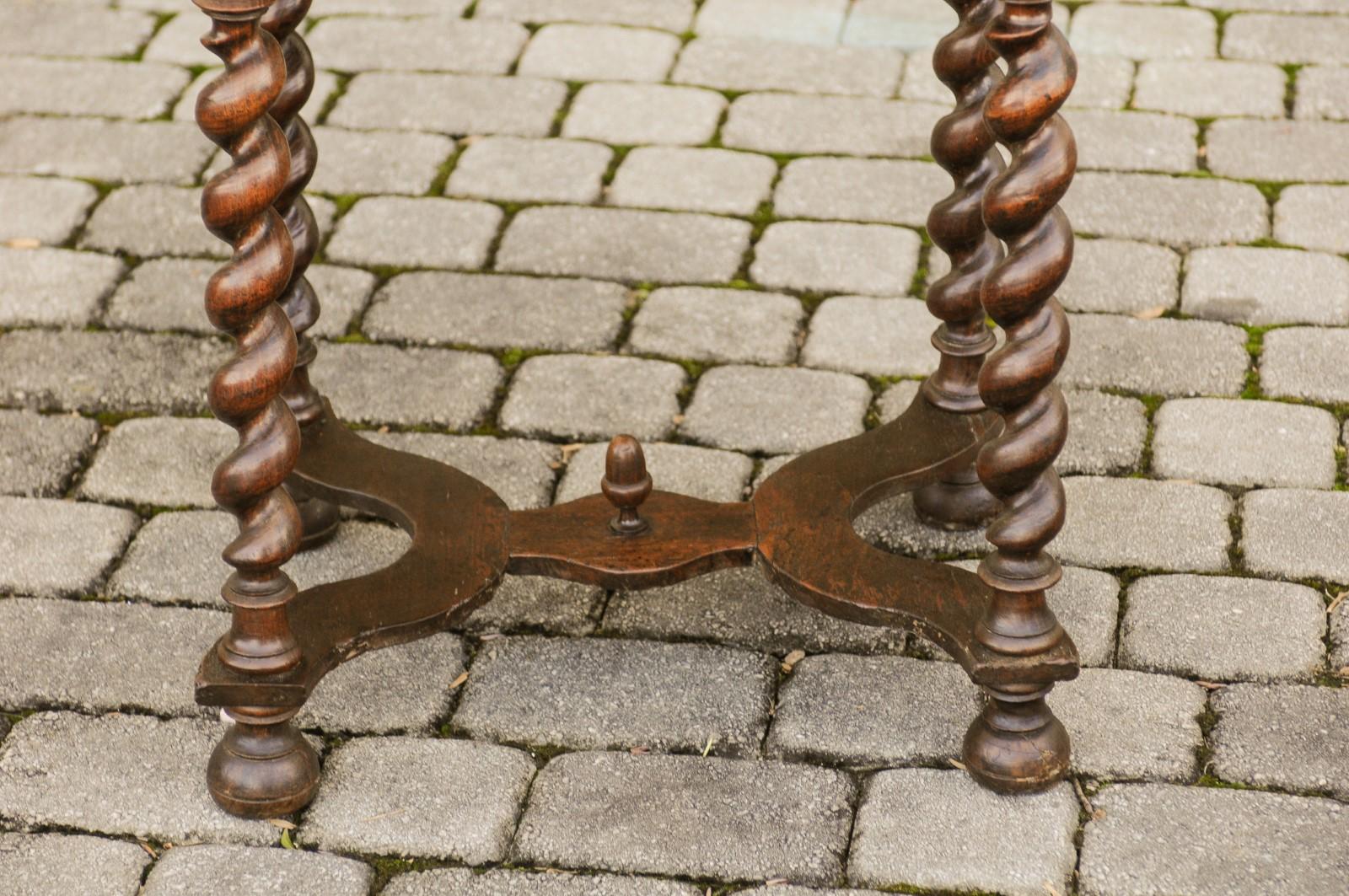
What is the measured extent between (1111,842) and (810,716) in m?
0.49

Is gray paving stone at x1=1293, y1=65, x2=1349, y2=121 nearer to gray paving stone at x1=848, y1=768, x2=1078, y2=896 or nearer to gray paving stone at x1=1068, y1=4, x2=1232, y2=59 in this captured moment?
gray paving stone at x1=1068, y1=4, x2=1232, y2=59

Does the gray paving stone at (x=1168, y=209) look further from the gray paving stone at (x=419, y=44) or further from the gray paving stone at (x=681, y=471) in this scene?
the gray paving stone at (x=419, y=44)

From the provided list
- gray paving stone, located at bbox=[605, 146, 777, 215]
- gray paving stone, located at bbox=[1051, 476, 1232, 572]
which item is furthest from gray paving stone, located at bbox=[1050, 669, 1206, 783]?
gray paving stone, located at bbox=[605, 146, 777, 215]

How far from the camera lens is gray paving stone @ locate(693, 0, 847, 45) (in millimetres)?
4867

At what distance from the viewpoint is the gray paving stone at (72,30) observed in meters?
4.86

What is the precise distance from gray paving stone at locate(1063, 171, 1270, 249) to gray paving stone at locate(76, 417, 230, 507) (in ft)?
6.48

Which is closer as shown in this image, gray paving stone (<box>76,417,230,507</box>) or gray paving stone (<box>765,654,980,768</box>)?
gray paving stone (<box>765,654,980,768</box>)

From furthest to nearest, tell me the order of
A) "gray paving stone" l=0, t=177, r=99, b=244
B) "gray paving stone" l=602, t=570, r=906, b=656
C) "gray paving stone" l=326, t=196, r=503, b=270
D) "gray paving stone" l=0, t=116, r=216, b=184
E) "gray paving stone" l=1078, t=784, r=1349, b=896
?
"gray paving stone" l=0, t=116, r=216, b=184 < "gray paving stone" l=0, t=177, r=99, b=244 < "gray paving stone" l=326, t=196, r=503, b=270 < "gray paving stone" l=602, t=570, r=906, b=656 < "gray paving stone" l=1078, t=784, r=1349, b=896

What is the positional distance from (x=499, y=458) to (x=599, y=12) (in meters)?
2.09

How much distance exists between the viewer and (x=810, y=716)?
2.68 metres

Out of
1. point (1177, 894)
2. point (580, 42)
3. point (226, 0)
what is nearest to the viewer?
point (226, 0)

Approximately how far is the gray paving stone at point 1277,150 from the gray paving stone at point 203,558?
2.25m

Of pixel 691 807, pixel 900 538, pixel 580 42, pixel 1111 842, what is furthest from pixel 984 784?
pixel 580 42

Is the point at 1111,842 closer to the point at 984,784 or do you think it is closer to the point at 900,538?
the point at 984,784
